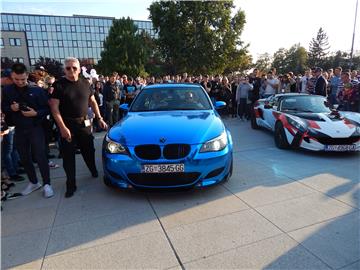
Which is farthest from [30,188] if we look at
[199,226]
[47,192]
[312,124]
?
[312,124]

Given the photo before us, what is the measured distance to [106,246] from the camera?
277 cm

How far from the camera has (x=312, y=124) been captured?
5.77m

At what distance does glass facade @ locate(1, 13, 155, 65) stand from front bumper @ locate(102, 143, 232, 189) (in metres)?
75.0

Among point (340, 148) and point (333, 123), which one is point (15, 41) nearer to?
point (333, 123)

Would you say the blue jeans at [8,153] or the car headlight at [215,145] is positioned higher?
the car headlight at [215,145]

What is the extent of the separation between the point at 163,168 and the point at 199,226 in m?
0.84

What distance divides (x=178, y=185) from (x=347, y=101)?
7.65m

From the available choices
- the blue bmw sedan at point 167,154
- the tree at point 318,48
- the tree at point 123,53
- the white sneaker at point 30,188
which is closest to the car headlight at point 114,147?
the blue bmw sedan at point 167,154

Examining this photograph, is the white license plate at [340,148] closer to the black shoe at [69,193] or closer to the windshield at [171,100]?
the windshield at [171,100]

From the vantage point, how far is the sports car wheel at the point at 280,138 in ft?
20.5

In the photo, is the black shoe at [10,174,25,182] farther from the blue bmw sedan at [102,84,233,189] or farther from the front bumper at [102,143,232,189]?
the front bumper at [102,143,232,189]

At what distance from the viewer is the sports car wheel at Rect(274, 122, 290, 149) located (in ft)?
20.5

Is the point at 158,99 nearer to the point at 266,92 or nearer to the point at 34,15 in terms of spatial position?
the point at 266,92

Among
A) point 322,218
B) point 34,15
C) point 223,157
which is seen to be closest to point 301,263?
point 322,218
